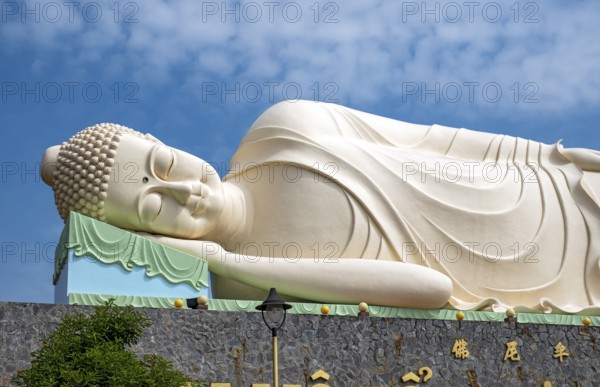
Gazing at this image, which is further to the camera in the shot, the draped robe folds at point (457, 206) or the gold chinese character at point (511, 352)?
the draped robe folds at point (457, 206)

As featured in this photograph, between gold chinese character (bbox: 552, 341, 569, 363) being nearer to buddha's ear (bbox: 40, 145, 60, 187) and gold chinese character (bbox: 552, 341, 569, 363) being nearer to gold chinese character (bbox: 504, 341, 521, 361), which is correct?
gold chinese character (bbox: 504, 341, 521, 361)

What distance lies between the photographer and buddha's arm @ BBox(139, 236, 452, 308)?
8.73 meters

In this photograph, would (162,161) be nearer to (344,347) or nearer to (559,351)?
(344,347)

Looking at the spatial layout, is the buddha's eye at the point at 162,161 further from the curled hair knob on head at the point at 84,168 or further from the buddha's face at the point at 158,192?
the curled hair knob on head at the point at 84,168

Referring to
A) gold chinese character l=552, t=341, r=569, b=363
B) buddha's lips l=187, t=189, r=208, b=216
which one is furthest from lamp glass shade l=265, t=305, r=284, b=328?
gold chinese character l=552, t=341, r=569, b=363

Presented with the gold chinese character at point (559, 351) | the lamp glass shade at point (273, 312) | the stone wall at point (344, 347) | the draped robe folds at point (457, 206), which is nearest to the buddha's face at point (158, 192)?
the draped robe folds at point (457, 206)

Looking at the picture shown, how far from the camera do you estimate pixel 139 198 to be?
891 cm

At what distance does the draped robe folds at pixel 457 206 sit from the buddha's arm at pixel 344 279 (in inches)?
21.2

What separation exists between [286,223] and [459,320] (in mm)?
1999

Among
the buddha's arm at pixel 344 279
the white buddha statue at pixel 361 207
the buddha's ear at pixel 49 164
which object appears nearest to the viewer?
the buddha's arm at pixel 344 279

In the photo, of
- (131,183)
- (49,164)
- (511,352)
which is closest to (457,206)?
(511,352)

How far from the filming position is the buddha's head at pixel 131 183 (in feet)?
29.1

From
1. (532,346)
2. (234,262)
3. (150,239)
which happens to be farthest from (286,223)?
(532,346)

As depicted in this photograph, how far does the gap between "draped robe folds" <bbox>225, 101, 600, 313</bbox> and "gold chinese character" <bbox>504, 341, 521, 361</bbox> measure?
2.76 feet
